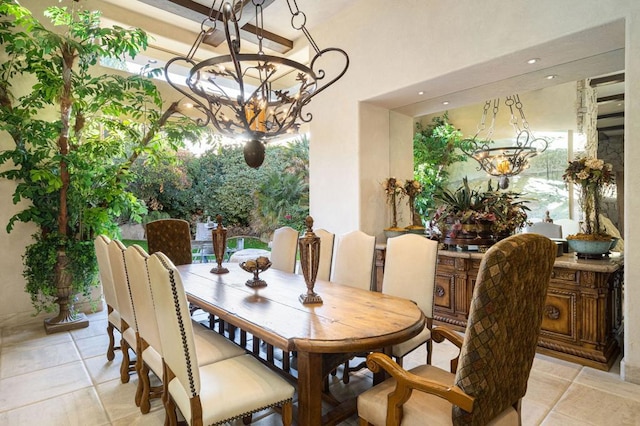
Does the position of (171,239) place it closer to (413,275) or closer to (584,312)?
(413,275)

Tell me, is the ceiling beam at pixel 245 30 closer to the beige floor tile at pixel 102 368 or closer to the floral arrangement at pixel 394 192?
the floral arrangement at pixel 394 192

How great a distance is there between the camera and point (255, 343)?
2871 mm

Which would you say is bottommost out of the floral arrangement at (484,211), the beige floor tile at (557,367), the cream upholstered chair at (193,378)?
the beige floor tile at (557,367)

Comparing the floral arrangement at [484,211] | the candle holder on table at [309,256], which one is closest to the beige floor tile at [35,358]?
the candle holder on table at [309,256]

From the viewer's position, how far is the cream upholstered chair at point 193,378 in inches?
57.6

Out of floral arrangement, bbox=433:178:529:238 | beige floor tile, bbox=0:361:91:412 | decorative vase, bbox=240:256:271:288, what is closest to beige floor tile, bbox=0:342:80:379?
beige floor tile, bbox=0:361:91:412

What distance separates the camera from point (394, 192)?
4496 mm

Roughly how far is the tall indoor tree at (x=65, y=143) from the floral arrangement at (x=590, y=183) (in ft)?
13.5

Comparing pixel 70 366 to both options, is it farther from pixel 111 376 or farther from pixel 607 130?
pixel 607 130

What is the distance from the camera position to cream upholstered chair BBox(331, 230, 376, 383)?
288 centimetres

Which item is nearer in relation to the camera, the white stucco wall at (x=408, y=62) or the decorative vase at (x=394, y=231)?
the white stucco wall at (x=408, y=62)

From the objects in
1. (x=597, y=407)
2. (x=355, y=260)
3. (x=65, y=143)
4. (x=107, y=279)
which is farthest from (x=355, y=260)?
(x=65, y=143)

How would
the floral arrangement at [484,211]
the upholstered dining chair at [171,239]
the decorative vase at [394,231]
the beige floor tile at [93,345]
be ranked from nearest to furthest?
the beige floor tile at [93,345]
the floral arrangement at [484,211]
the upholstered dining chair at [171,239]
the decorative vase at [394,231]

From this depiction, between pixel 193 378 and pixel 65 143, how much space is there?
3328 mm
